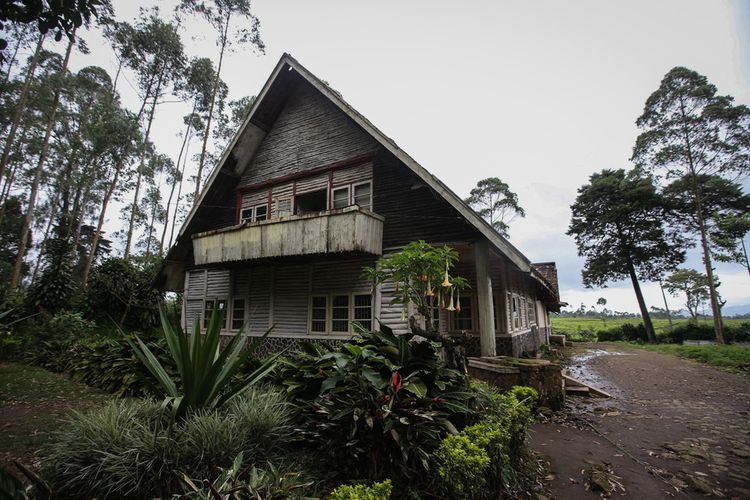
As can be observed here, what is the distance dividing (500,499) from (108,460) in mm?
3609

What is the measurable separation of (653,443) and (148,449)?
688 cm

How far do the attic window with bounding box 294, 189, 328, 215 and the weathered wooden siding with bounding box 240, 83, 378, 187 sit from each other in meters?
0.98

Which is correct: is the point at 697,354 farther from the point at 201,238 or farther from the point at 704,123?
the point at 201,238

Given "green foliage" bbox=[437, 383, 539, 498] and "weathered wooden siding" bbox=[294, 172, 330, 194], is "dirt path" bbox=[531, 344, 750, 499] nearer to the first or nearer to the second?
"green foliage" bbox=[437, 383, 539, 498]

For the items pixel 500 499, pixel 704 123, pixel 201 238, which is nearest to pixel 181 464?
pixel 500 499

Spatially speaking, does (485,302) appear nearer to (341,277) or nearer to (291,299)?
(341,277)

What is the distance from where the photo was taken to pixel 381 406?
10.7 feet

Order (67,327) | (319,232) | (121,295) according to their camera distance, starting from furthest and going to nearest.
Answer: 1. (121,295)
2. (67,327)
3. (319,232)

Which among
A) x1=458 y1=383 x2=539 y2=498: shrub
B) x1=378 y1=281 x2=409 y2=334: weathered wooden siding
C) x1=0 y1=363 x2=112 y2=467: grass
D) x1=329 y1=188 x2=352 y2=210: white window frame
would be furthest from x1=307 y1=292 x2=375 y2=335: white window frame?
x1=458 y1=383 x2=539 y2=498: shrub

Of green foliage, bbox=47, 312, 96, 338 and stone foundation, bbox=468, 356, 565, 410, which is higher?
green foliage, bbox=47, 312, 96, 338

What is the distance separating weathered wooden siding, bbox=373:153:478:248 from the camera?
8984 millimetres

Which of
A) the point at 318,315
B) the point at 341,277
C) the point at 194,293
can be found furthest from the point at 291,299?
the point at 194,293

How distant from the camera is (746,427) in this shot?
229 inches

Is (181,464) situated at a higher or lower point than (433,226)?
lower
